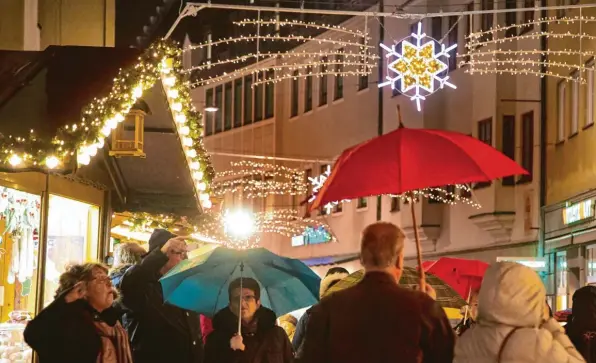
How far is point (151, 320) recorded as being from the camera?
11.2m

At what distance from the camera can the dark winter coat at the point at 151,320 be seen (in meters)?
11.2

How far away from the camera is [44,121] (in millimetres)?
11242

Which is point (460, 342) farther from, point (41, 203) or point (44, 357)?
point (41, 203)

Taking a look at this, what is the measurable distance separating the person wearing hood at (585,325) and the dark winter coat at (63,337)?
366cm

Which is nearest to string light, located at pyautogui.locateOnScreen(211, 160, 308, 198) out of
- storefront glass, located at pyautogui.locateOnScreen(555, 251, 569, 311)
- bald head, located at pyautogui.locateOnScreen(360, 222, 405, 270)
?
storefront glass, located at pyautogui.locateOnScreen(555, 251, 569, 311)

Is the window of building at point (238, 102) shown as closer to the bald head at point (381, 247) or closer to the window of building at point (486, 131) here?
the window of building at point (486, 131)

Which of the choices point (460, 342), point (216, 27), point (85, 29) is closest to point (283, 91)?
point (216, 27)

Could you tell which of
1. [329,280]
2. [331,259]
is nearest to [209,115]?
[331,259]

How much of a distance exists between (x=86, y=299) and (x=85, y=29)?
11.6 metres

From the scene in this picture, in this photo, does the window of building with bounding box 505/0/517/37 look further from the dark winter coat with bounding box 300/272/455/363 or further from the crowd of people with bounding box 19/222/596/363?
the dark winter coat with bounding box 300/272/455/363

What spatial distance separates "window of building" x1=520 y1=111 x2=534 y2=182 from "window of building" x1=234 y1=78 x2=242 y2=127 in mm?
26400

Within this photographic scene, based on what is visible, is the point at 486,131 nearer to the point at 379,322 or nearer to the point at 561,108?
the point at 561,108

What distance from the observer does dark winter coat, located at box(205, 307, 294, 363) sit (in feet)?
31.0

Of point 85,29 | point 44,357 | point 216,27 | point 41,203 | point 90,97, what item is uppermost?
point 216,27
